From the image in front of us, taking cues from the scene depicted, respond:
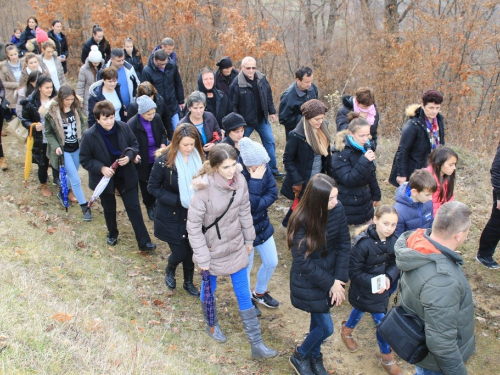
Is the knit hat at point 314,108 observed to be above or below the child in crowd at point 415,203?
above

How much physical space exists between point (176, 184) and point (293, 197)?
5.76 ft

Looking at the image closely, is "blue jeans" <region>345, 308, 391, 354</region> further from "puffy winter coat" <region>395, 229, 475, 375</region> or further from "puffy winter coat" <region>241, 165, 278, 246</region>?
"puffy winter coat" <region>395, 229, 475, 375</region>

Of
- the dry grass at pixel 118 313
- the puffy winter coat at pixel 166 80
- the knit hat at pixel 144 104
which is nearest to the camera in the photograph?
the dry grass at pixel 118 313


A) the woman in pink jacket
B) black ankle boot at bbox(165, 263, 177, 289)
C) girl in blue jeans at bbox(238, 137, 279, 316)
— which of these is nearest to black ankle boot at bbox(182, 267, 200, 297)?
black ankle boot at bbox(165, 263, 177, 289)

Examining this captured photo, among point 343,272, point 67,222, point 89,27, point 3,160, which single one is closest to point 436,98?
point 343,272

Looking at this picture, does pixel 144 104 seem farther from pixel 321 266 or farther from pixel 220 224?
pixel 321 266

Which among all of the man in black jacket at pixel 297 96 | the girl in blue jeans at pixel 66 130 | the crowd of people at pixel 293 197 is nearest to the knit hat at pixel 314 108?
the crowd of people at pixel 293 197

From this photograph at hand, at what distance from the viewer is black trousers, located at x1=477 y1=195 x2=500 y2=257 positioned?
6.00 metres

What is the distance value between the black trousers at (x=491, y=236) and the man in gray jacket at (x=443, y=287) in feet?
10.8

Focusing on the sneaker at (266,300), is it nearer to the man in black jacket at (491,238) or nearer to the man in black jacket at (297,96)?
the man in black jacket at (491,238)

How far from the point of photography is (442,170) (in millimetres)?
5082

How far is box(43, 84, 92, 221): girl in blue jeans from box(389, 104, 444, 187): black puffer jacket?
4.72 meters

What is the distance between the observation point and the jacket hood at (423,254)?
3.05 m

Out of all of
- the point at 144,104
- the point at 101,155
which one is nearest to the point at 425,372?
the point at 101,155
